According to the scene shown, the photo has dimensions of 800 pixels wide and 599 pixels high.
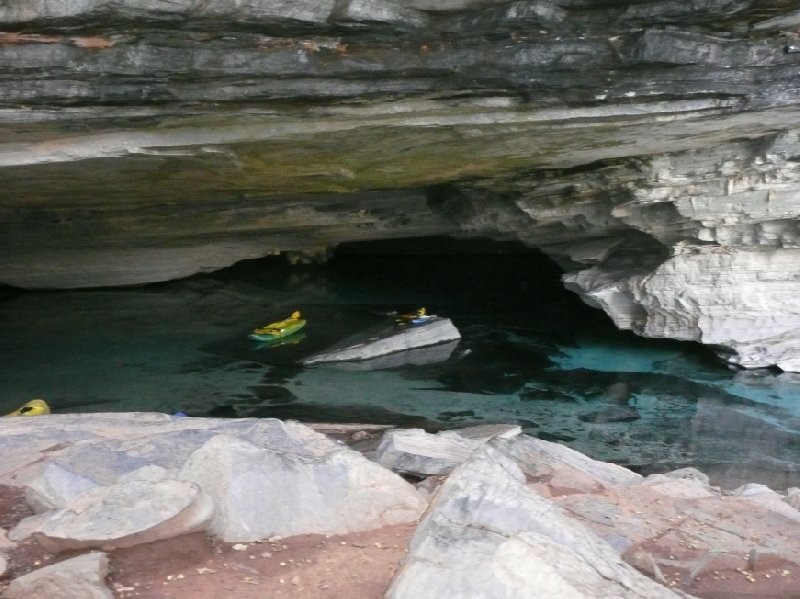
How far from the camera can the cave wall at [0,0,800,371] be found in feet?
16.6

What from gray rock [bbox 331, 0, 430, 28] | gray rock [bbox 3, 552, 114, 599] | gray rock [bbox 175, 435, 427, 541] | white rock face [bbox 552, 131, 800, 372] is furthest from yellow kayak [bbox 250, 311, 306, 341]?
gray rock [bbox 3, 552, 114, 599]

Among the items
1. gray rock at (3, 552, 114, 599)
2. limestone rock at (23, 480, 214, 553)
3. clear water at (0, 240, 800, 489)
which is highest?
limestone rock at (23, 480, 214, 553)

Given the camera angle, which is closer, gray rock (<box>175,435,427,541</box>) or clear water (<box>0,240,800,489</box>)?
gray rock (<box>175,435,427,541</box>)

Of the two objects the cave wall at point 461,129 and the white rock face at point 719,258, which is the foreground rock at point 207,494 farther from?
the white rock face at point 719,258

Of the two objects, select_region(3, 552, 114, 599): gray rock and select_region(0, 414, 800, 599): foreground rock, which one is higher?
select_region(3, 552, 114, 599): gray rock

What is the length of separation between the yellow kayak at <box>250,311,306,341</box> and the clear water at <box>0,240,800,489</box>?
0.23 meters

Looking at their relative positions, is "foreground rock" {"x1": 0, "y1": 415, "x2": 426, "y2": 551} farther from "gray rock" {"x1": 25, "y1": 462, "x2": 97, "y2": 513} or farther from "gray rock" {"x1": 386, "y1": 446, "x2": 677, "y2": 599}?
"gray rock" {"x1": 386, "y1": 446, "x2": 677, "y2": 599}

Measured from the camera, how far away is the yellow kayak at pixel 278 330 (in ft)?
33.6

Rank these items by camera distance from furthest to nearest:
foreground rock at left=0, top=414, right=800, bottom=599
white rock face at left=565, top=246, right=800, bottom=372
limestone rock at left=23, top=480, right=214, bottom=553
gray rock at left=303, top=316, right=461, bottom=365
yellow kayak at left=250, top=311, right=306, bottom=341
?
yellow kayak at left=250, top=311, right=306, bottom=341, gray rock at left=303, top=316, right=461, bottom=365, white rock face at left=565, top=246, right=800, bottom=372, limestone rock at left=23, top=480, right=214, bottom=553, foreground rock at left=0, top=414, right=800, bottom=599

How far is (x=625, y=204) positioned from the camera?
28.4 ft

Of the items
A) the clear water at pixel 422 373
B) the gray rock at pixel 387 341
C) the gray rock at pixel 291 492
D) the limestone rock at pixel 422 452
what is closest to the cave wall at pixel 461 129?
→ the clear water at pixel 422 373

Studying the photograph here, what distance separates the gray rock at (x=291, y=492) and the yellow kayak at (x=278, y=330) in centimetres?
688

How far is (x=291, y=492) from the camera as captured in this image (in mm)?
3293

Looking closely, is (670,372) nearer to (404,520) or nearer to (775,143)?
(775,143)
